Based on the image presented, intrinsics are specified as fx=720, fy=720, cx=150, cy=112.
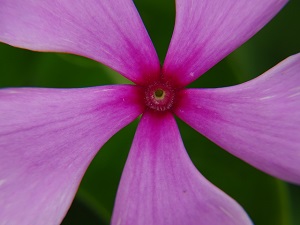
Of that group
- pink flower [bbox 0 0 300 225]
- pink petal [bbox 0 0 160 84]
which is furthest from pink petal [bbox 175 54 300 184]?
pink petal [bbox 0 0 160 84]

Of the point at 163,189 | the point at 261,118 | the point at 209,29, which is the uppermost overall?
the point at 209,29

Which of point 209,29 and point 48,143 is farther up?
point 209,29

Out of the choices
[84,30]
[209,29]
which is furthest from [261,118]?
[84,30]

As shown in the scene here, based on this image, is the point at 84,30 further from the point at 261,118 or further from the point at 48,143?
the point at 261,118

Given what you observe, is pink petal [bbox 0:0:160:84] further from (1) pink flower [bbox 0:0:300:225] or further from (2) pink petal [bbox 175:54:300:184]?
(2) pink petal [bbox 175:54:300:184]

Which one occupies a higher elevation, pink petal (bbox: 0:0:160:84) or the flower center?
pink petal (bbox: 0:0:160:84)

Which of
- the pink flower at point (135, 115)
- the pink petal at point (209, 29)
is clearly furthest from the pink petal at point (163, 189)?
the pink petal at point (209, 29)

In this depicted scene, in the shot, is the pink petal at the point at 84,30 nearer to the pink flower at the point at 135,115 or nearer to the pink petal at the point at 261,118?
the pink flower at the point at 135,115
